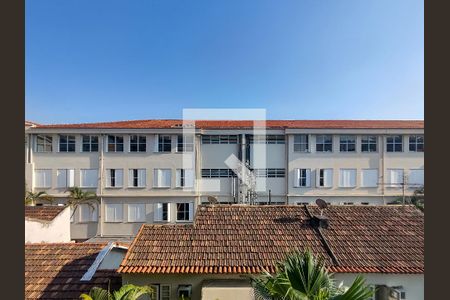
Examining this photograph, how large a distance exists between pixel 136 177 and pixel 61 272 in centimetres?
892

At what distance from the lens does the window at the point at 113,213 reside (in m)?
13.5

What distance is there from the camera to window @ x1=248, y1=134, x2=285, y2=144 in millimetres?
14328

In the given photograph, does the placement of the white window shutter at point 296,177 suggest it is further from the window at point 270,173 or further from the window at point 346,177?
the window at point 346,177

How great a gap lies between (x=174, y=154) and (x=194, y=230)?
864cm

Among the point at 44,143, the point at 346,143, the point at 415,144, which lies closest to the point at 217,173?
the point at 346,143

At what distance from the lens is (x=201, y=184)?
46.4 ft

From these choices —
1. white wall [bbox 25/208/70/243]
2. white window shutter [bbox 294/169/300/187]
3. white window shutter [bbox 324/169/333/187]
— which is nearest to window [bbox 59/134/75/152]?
white wall [bbox 25/208/70/243]

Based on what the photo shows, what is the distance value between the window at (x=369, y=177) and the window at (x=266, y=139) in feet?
16.2

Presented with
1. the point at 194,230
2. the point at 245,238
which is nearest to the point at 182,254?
the point at 194,230

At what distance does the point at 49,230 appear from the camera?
7.71 m

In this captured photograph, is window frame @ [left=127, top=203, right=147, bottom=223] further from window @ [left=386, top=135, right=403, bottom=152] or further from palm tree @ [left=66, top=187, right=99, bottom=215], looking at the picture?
window @ [left=386, top=135, right=403, bottom=152]

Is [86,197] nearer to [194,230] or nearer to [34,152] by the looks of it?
[34,152]

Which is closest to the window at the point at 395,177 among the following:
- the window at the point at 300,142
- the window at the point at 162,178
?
the window at the point at 300,142

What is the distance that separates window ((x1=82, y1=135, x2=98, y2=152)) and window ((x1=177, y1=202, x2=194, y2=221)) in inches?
227
